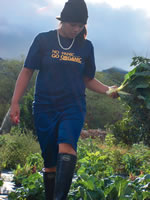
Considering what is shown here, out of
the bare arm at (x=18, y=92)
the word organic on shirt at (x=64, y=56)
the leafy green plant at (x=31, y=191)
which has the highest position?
the word organic on shirt at (x=64, y=56)

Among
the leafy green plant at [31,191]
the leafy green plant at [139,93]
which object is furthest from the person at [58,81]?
the leafy green plant at [139,93]

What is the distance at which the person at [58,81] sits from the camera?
3846 millimetres

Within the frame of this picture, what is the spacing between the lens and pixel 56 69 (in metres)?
3.92

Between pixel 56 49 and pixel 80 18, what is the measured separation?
1.26 ft

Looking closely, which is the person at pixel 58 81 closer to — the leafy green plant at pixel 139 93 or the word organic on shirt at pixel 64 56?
the word organic on shirt at pixel 64 56

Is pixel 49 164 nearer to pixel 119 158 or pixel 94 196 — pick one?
pixel 94 196

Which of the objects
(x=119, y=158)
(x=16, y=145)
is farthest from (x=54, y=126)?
(x=16, y=145)

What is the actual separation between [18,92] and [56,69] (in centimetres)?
46

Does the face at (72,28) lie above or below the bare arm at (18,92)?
above

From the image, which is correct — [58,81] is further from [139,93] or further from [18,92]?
[139,93]

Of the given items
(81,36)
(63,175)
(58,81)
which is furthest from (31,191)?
(81,36)

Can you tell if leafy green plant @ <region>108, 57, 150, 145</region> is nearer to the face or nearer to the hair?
the hair

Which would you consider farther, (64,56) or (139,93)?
(139,93)

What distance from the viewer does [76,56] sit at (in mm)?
4023
